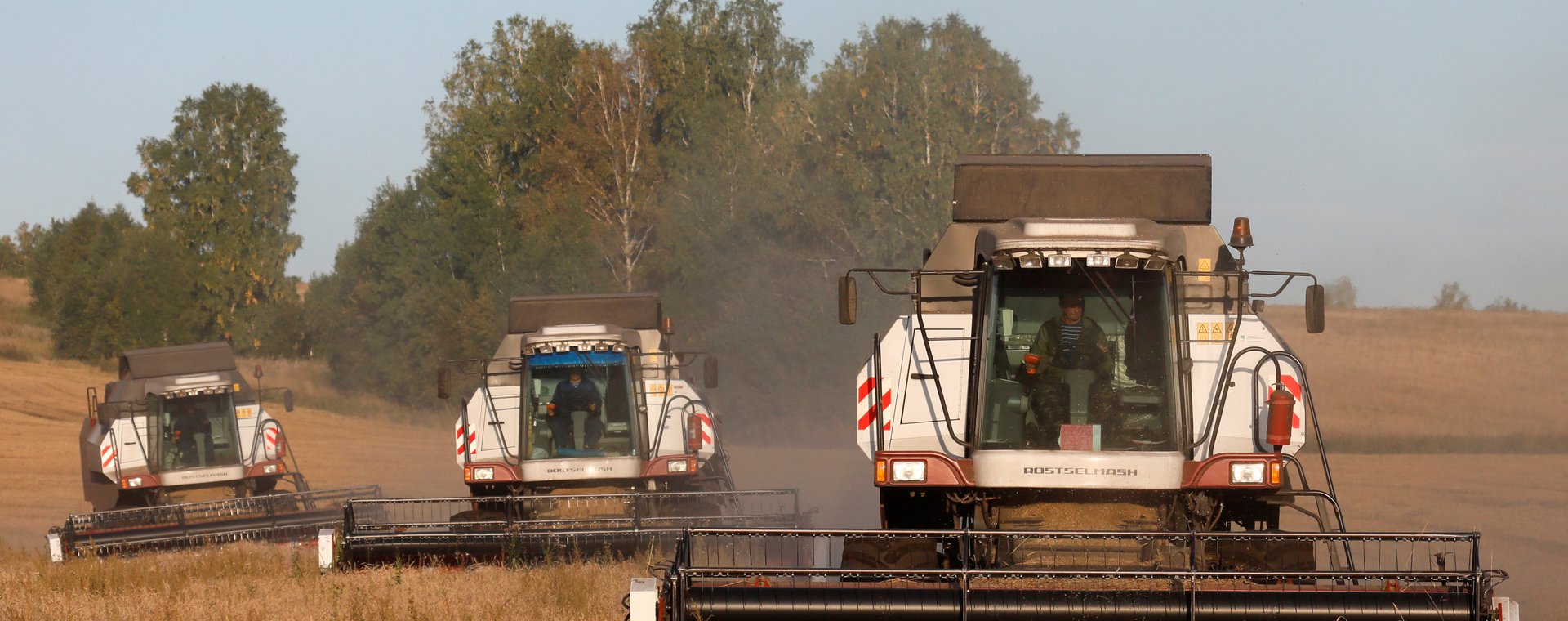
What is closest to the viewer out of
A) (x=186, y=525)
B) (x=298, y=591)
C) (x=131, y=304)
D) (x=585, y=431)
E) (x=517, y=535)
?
(x=298, y=591)

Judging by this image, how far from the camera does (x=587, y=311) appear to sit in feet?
61.6

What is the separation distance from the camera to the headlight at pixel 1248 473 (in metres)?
8.85

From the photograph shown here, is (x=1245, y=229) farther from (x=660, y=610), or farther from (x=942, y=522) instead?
(x=660, y=610)

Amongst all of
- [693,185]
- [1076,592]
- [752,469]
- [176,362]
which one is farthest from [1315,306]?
[693,185]

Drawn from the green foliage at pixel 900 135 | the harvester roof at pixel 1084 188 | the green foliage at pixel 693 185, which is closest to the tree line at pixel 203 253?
the green foliage at pixel 693 185

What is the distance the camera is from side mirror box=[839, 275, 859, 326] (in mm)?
9320

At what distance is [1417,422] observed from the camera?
39.2 metres

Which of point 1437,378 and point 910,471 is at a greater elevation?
point 1437,378

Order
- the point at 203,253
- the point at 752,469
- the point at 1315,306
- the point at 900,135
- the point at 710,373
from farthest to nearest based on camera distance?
the point at 203,253
the point at 900,135
the point at 752,469
the point at 710,373
the point at 1315,306

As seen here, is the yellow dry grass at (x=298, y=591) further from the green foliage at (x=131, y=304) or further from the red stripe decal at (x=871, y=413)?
the green foliage at (x=131, y=304)

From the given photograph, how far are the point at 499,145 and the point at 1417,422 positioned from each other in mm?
29225

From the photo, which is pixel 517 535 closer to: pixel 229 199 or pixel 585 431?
pixel 585 431

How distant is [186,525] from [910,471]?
11.1 m

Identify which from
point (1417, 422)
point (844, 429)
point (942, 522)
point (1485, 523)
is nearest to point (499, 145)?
point (844, 429)
